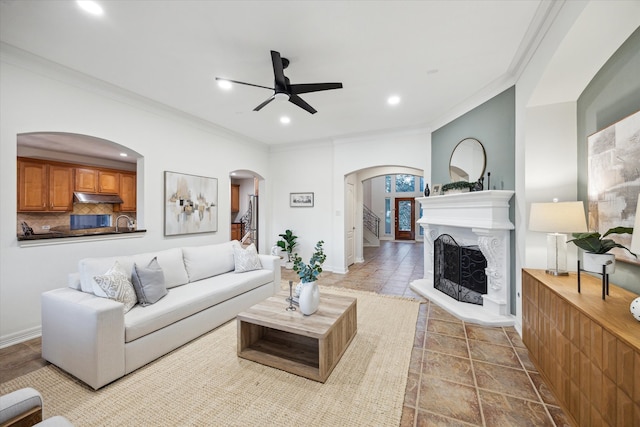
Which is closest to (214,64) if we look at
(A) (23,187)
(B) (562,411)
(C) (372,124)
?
(C) (372,124)

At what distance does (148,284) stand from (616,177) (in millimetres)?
4055

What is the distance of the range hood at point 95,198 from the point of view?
5.38 metres

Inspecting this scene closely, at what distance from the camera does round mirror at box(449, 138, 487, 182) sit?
138 inches

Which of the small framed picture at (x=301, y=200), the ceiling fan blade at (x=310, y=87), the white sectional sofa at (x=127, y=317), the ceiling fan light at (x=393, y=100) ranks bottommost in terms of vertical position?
the white sectional sofa at (x=127, y=317)

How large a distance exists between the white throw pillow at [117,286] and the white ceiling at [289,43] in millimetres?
2169

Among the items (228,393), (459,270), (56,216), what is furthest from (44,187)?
(459,270)

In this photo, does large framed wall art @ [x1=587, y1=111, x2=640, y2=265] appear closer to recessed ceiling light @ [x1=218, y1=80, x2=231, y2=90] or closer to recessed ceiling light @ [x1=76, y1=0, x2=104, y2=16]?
recessed ceiling light @ [x1=218, y1=80, x2=231, y2=90]

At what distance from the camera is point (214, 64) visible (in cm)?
275

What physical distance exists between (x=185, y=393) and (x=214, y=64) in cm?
310

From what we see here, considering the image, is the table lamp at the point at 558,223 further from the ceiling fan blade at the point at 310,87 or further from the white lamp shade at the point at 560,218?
the ceiling fan blade at the point at 310,87

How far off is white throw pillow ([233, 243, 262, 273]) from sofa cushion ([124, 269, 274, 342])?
9cm

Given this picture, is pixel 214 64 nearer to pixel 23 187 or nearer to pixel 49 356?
pixel 49 356

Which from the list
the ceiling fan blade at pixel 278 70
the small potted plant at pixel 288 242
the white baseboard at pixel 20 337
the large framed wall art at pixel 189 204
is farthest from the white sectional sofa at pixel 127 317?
the small potted plant at pixel 288 242

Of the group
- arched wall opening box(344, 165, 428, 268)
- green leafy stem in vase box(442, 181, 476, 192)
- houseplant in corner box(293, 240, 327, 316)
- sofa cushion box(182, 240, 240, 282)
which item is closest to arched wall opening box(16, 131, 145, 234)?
sofa cushion box(182, 240, 240, 282)
